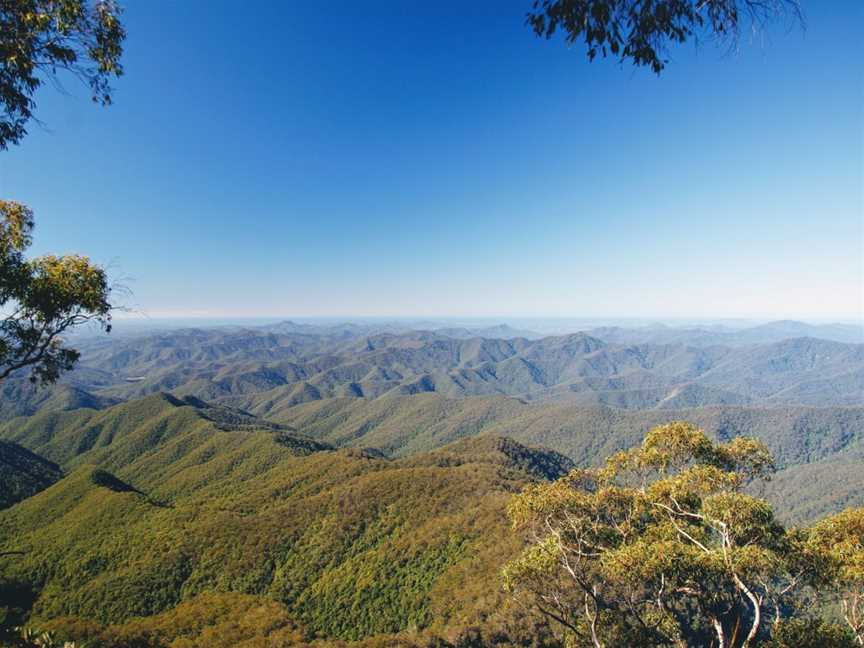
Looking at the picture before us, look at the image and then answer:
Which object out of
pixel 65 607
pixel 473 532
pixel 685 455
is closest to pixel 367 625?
pixel 473 532

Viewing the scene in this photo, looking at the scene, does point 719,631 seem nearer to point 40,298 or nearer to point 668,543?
point 668,543

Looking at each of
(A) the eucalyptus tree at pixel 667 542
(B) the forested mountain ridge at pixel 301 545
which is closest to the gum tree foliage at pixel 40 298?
(A) the eucalyptus tree at pixel 667 542

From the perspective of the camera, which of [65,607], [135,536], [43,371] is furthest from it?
[135,536]

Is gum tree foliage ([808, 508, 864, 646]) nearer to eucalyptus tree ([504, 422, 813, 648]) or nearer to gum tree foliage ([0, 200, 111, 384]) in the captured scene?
eucalyptus tree ([504, 422, 813, 648])

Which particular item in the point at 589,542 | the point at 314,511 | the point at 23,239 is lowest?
the point at 314,511

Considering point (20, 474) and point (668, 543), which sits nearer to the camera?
point (668, 543)

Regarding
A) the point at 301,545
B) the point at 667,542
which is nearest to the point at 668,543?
the point at 667,542

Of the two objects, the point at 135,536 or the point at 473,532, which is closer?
the point at 473,532

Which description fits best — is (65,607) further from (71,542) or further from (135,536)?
(71,542)
